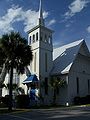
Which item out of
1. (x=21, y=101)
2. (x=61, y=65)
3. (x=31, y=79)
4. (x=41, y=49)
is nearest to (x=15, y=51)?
(x=21, y=101)

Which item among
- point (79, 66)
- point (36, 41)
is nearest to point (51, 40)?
point (36, 41)

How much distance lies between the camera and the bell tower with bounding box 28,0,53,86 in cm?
4009

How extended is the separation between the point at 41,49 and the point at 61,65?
4158mm

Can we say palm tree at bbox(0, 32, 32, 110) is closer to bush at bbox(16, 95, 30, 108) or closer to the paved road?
bush at bbox(16, 95, 30, 108)

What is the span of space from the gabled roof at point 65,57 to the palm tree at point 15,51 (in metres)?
8.74

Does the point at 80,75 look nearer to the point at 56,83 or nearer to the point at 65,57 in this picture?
the point at 65,57

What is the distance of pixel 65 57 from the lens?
41906mm

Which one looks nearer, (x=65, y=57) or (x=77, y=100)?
(x=77, y=100)

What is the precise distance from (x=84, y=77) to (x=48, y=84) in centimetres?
674

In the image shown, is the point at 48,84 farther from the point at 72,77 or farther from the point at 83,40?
the point at 83,40

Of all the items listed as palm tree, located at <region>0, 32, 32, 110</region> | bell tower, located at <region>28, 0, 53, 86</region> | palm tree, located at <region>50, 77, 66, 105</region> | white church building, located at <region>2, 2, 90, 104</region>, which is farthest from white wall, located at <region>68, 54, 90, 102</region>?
palm tree, located at <region>0, 32, 32, 110</region>

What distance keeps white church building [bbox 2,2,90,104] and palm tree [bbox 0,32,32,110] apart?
26.3ft

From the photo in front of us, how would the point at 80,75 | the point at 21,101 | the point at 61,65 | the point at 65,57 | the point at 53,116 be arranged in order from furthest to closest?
the point at 65,57, the point at 80,75, the point at 61,65, the point at 21,101, the point at 53,116

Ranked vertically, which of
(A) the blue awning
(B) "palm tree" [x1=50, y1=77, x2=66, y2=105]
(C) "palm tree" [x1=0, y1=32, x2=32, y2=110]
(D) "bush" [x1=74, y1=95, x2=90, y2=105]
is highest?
(C) "palm tree" [x1=0, y1=32, x2=32, y2=110]
